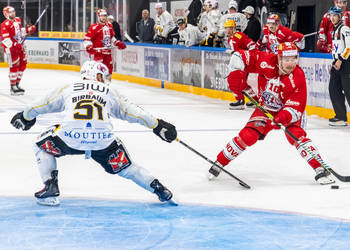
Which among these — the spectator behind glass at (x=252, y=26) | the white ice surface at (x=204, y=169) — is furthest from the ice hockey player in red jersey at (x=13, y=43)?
the spectator behind glass at (x=252, y=26)

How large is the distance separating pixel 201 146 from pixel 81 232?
3691 millimetres

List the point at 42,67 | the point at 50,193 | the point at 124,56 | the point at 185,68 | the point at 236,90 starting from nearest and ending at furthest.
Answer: the point at 50,193 → the point at 236,90 → the point at 185,68 → the point at 124,56 → the point at 42,67

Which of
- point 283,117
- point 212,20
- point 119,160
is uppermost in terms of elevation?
point 212,20

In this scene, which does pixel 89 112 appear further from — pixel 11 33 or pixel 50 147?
pixel 11 33

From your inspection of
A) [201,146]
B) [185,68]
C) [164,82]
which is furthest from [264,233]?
[164,82]

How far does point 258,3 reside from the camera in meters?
13.2

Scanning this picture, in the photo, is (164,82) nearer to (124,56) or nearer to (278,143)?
(124,56)

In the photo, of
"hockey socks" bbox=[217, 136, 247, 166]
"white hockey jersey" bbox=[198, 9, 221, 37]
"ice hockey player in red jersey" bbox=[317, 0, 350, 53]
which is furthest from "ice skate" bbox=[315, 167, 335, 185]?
"white hockey jersey" bbox=[198, 9, 221, 37]

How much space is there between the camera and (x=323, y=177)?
581 centimetres

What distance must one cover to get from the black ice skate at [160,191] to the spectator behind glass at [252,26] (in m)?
7.70

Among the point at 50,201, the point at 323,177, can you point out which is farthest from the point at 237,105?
the point at 50,201

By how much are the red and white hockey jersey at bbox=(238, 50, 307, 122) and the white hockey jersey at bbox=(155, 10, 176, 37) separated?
10.3 m

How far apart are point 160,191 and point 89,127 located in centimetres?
64

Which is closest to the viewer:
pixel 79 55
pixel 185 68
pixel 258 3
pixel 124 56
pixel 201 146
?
pixel 201 146
